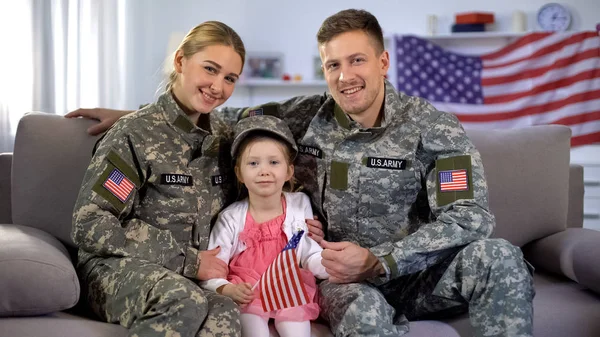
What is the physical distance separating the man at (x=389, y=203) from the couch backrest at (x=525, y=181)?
1.02ft

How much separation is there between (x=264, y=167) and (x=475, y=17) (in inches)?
145

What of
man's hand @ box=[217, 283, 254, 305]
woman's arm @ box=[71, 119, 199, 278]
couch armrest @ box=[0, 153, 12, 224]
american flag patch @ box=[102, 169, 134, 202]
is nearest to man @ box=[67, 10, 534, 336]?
man's hand @ box=[217, 283, 254, 305]

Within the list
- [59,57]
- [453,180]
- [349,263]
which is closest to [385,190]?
[453,180]

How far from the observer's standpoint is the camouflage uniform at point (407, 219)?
5.73ft

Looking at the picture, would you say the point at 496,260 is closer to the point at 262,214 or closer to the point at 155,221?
the point at 262,214

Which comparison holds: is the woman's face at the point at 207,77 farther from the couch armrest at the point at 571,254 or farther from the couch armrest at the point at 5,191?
the couch armrest at the point at 571,254

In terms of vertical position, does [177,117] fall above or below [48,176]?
above

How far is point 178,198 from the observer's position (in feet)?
6.76

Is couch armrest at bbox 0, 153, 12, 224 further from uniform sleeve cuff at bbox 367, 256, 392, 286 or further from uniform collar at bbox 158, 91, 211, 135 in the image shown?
uniform sleeve cuff at bbox 367, 256, 392, 286

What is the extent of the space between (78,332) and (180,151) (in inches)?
24.6

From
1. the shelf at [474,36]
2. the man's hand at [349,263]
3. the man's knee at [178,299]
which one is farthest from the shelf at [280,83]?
the man's knee at [178,299]

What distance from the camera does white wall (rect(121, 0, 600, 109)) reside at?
5.40m

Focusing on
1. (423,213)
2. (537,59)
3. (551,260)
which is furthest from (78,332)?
(537,59)

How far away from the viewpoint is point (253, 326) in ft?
5.86
